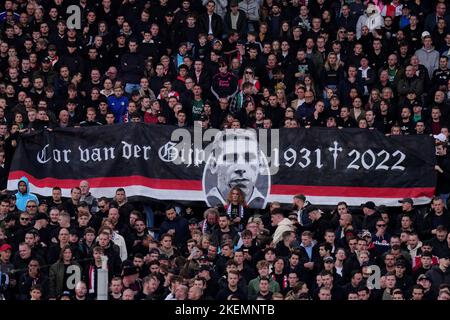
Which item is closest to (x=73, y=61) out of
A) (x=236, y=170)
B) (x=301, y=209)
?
(x=236, y=170)

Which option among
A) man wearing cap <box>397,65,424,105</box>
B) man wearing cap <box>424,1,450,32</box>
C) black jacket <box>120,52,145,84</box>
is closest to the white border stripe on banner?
man wearing cap <box>397,65,424,105</box>

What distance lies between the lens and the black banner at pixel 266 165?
2620 centimetres

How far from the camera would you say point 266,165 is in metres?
26.3

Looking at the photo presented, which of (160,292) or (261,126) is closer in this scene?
(160,292)

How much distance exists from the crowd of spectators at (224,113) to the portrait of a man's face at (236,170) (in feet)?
1.00

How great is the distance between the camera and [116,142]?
87.4 feet

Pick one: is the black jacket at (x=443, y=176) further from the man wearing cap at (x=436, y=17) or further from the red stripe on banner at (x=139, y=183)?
the man wearing cap at (x=436, y=17)

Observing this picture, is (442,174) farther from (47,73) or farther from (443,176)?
(47,73)

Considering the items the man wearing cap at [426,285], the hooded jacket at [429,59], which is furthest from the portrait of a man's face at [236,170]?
the hooded jacket at [429,59]

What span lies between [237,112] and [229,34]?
9.00 ft

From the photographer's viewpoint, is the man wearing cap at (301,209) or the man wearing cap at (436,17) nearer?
the man wearing cap at (301,209)

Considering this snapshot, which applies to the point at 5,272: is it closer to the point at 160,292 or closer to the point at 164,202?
the point at 160,292

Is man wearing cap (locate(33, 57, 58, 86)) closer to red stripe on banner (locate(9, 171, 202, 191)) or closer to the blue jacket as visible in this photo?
red stripe on banner (locate(9, 171, 202, 191))

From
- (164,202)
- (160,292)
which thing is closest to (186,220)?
(164,202)
